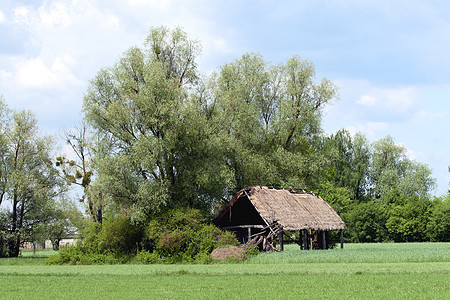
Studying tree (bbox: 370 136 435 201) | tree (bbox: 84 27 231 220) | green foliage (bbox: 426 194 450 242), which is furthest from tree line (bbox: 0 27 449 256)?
tree (bbox: 370 136 435 201)

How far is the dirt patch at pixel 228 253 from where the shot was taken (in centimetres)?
3375

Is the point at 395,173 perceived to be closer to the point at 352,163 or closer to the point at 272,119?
the point at 352,163

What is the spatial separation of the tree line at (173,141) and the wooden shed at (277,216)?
6.10ft

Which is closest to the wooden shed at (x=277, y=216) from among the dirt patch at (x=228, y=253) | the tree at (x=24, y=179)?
the dirt patch at (x=228, y=253)

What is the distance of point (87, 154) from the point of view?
5597cm

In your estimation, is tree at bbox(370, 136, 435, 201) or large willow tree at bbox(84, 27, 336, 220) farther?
tree at bbox(370, 136, 435, 201)

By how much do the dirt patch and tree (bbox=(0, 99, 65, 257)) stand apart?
22.6m

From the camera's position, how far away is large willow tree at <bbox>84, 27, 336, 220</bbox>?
38.5 metres

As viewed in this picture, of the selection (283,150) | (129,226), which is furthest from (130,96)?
(283,150)

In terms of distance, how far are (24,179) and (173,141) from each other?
18.9m

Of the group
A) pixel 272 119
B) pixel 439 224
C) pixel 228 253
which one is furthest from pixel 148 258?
pixel 439 224

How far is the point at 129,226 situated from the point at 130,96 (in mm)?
10312

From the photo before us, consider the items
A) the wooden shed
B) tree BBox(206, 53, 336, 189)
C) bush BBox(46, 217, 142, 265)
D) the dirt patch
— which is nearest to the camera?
the dirt patch

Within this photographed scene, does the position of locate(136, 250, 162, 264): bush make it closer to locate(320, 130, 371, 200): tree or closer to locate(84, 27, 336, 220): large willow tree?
locate(84, 27, 336, 220): large willow tree
